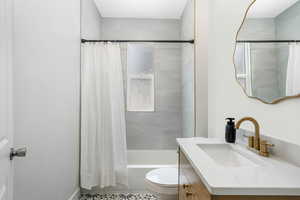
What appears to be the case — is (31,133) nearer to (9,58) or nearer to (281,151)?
(9,58)

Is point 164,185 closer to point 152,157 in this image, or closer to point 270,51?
point 270,51

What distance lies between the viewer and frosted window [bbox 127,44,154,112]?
11.3 feet

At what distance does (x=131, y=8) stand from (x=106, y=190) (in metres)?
2.68

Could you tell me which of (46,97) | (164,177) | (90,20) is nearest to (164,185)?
(164,177)

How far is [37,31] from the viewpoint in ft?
4.72

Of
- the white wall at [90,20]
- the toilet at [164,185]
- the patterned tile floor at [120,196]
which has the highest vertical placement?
the white wall at [90,20]

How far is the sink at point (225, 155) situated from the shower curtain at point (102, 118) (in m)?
1.31

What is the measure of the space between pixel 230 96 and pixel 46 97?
1483 millimetres

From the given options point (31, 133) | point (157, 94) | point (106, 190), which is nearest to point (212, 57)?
point (157, 94)

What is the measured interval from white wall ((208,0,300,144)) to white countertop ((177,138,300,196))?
0.75ft

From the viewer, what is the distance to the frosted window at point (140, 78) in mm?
3434

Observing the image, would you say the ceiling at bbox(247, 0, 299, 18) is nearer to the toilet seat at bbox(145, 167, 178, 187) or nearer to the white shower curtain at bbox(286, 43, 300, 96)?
the white shower curtain at bbox(286, 43, 300, 96)

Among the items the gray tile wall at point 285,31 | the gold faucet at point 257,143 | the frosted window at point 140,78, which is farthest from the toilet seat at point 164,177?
the frosted window at point 140,78

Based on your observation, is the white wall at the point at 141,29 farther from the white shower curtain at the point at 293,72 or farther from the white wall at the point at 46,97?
the white shower curtain at the point at 293,72
